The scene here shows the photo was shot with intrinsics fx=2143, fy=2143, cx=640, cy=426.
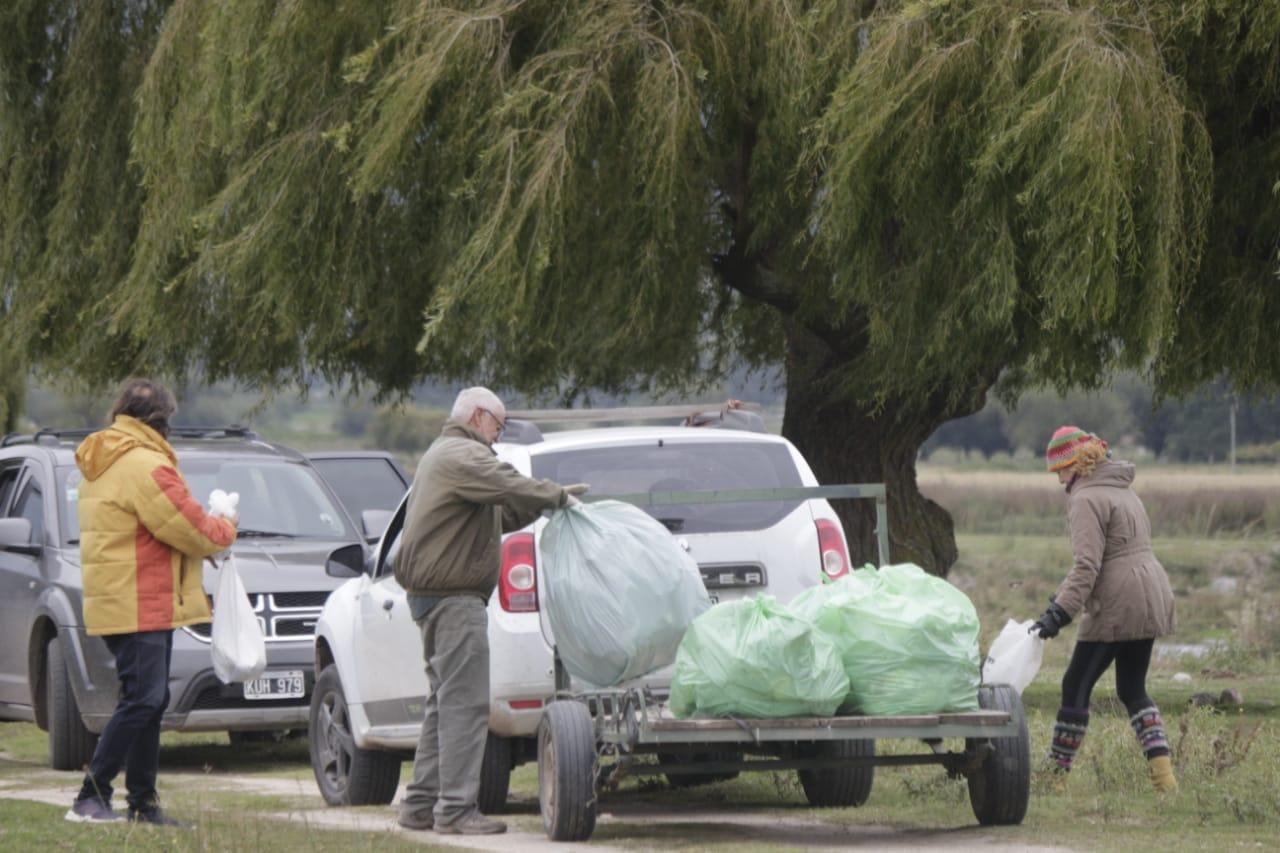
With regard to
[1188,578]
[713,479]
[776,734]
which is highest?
[713,479]

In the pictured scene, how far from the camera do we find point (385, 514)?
1103cm

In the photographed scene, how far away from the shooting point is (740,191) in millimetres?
14836

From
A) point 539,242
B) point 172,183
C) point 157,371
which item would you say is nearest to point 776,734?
point 539,242

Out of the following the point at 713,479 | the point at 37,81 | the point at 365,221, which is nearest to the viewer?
the point at 713,479

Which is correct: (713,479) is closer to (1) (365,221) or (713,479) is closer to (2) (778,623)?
(2) (778,623)

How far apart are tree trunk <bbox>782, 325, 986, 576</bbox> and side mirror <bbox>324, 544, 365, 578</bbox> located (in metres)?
6.09

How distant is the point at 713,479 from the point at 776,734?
1.83 m

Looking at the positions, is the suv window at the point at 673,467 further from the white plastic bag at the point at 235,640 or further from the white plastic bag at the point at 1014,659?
the white plastic bag at the point at 235,640

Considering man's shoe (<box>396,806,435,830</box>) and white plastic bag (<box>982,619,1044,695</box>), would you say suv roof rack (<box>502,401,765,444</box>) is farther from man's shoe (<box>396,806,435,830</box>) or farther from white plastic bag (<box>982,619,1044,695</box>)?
man's shoe (<box>396,806,435,830</box>)

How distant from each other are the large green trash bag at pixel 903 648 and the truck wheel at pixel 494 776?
1842 mm

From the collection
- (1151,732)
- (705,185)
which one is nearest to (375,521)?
(1151,732)

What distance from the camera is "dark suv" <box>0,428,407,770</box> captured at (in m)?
12.4

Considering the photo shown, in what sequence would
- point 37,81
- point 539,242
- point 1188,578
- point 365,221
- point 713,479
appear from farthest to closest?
point 1188,578, point 37,81, point 365,221, point 539,242, point 713,479

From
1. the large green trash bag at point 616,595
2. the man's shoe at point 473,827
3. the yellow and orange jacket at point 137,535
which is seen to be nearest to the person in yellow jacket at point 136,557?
the yellow and orange jacket at point 137,535
